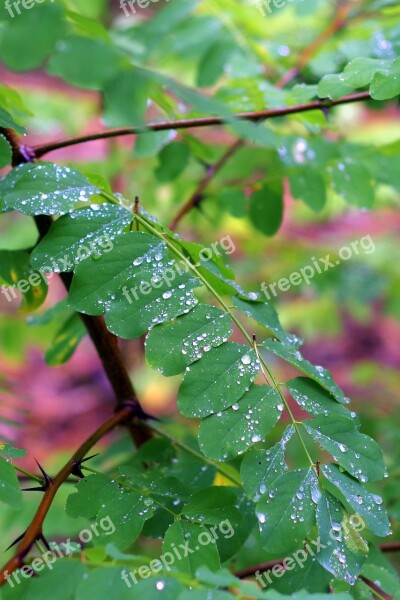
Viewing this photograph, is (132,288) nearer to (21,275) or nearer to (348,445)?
(21,275)

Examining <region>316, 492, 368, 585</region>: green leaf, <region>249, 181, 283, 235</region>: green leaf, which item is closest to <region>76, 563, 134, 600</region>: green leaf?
<region>316, 492, 368, 585</region>: green leaf

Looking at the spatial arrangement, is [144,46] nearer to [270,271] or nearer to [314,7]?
[314,7]

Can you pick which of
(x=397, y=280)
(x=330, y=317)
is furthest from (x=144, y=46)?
(x=330, y=317)

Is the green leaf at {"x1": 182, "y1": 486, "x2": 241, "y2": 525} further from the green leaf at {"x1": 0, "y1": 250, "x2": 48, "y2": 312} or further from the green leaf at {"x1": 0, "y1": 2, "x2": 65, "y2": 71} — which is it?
the green leaf at {"x1": 0, "y1": 2, "x2": 65, "y2": 71}

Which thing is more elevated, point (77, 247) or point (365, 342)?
point (77, 247)

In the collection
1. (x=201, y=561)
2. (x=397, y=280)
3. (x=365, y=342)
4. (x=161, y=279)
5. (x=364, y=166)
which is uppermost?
(x=161, y=279)

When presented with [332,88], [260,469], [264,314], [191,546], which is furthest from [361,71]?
[191,546]

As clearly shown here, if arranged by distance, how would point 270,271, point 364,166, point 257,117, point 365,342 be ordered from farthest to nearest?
point 365,342
point 270,271
point 364,166
point 257,117
